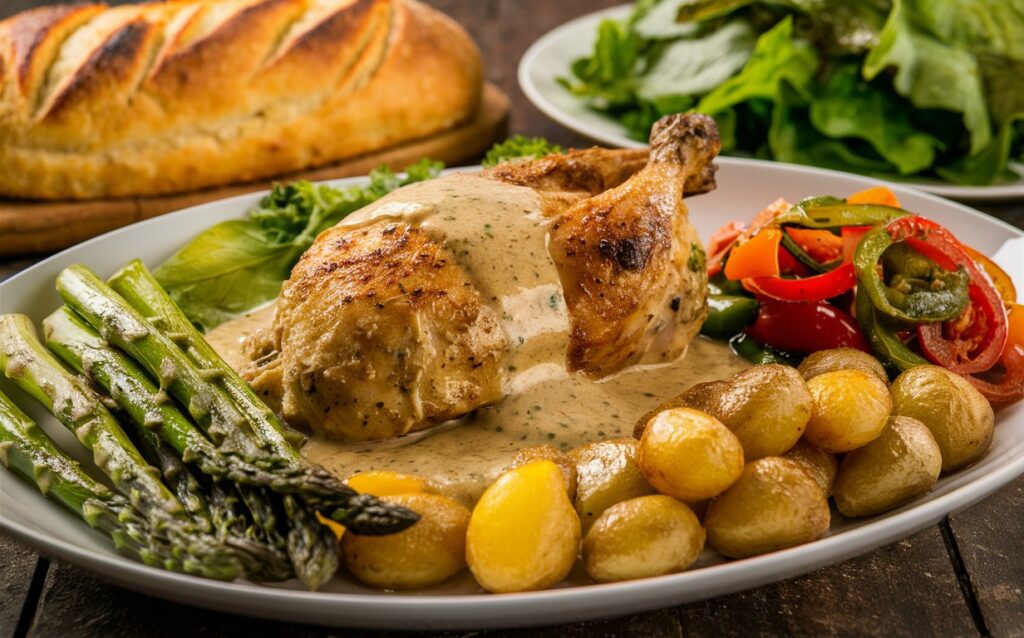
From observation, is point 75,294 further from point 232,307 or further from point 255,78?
point 255,78

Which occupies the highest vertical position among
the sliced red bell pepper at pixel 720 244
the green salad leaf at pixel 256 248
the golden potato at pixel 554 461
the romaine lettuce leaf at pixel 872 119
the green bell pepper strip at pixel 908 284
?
the golden potato at pixel 554 461

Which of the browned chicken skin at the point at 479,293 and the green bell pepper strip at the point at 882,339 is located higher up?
the browned chicken skin at the point at 479,293

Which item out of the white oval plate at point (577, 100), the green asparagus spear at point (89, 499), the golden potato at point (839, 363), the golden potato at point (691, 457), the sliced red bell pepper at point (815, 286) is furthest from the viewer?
the white oval plate at point (577, 100)

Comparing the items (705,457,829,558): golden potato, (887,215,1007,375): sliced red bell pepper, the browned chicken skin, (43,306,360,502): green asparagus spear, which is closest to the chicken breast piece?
the browned chicken skin

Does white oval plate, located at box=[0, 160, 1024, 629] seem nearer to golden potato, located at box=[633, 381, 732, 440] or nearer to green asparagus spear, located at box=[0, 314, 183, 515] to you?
green asparagus spear, located at box=[0, 314, 183, 515]

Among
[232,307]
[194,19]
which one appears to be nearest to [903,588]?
[232,307]

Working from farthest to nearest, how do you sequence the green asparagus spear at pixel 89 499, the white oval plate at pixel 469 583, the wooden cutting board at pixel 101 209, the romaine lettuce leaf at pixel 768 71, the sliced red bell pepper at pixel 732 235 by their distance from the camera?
the romaine lettuce leaf at pixel 768 71, the wooden cutting board at pixel 101 209, the sliced red bell pepper at pixel 732 235, the green asparagus spear at pixel 89 499, the white oval plate at pixel 469 583

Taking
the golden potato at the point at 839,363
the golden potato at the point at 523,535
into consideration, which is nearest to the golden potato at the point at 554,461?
the golden potato at the point at 523,535

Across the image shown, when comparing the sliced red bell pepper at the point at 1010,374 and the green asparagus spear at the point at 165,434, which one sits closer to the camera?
the green asparagus spear at the point at 165,434

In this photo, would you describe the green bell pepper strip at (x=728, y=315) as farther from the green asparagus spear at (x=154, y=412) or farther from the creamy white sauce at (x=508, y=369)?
the green asparagus spear at (x=154, y=412)
